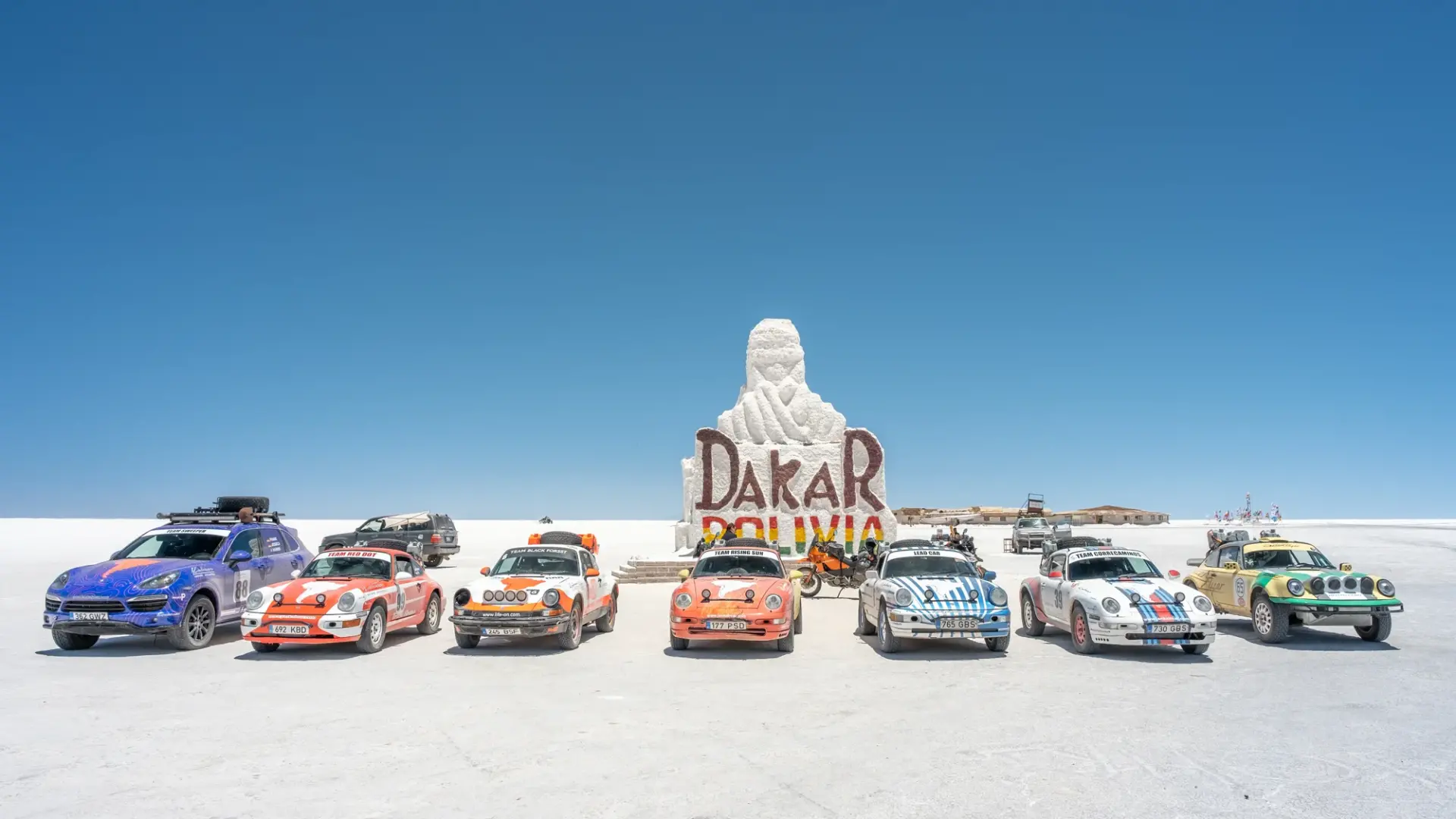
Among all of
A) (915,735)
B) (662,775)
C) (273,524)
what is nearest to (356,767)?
(662,775)

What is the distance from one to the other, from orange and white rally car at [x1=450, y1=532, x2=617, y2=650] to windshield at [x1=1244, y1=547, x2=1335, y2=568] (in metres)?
10.1

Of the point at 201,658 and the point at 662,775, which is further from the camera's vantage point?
the point at 201,658

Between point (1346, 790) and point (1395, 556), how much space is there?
32551 millimetres

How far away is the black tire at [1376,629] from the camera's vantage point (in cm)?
1231

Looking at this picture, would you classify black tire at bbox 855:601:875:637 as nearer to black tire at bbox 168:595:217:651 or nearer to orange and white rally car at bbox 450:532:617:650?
orange and white rally car at bbox 450:532:617:650

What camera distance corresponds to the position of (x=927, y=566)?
13016mm

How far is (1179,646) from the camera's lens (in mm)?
12328

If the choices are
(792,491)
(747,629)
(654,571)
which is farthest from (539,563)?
(792,491)

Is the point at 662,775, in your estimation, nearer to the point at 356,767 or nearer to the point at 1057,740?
the point at 356,767

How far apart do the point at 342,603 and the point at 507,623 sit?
7.00ft

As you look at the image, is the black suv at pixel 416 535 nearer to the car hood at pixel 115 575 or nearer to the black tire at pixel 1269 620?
the car hood at pixel 115 575

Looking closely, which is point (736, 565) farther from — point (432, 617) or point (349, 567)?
point (349, 567)

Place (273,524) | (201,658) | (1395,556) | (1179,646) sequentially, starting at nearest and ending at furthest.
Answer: (201,658) < (1179,646) < (273,524) < (1395,556)

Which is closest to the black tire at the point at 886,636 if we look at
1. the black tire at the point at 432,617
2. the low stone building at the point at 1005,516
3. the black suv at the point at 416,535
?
the black tire at the point at 432,617
